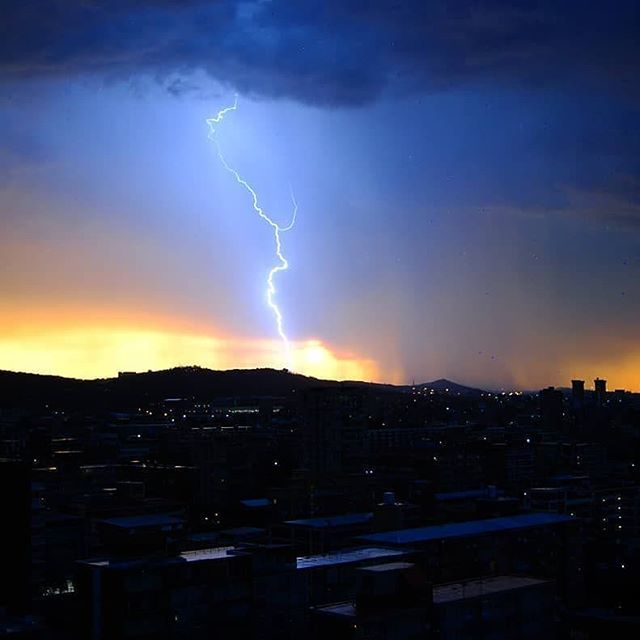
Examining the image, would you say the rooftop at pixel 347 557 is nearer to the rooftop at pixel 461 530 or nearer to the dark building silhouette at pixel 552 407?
the rooftop at pixel 461 530

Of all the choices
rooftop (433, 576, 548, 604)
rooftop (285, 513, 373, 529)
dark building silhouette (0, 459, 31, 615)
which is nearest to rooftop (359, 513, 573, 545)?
rooftop (285, 513, 373, 529)

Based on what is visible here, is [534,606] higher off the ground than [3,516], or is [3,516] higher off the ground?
[3,516]

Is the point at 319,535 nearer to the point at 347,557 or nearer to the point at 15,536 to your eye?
the point at 347,557

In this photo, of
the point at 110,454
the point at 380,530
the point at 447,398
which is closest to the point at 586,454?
the point at 110,454

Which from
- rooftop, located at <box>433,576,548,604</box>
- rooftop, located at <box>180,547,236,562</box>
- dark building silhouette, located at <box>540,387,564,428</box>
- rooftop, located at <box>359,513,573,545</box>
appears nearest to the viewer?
rooftop, located at <box>433,576,548,604</box>

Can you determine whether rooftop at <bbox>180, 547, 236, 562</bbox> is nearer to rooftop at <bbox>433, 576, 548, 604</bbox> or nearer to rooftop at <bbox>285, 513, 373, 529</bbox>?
rooftop at <bbox>433, 576, 548, 604</bbox>

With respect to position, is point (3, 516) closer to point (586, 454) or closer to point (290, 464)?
point (290, 464)
